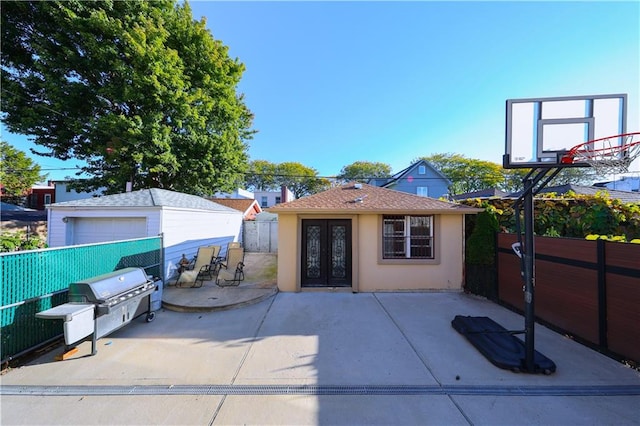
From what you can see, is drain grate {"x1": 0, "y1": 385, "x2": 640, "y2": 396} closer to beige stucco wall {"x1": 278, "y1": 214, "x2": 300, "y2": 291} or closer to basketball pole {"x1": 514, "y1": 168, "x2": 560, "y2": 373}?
basketball pole {"x1": 514, "y1": 168, "x2": 560, "y2": 373}

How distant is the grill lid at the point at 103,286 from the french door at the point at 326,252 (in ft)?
13.6

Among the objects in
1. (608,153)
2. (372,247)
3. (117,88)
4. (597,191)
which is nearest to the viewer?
(608,153)

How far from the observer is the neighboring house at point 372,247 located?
7160 millimetres

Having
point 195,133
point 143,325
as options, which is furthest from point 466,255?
point 195,133

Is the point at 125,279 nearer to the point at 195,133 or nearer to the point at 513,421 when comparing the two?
the point at 513,421

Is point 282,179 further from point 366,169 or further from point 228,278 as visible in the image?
point 228,278

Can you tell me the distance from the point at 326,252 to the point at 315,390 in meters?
4.50

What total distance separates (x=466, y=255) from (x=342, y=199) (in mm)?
3989

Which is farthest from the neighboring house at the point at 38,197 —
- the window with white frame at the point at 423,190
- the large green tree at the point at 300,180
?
the window with white frame at the point at 423,190

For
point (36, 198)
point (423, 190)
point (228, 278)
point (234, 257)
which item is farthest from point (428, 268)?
point (36, 198)

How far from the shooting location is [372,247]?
7.28m

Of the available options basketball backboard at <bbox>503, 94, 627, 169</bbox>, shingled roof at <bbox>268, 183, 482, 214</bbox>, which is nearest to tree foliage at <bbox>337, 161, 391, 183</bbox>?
shingled roof at <bbox>268, 183, 482, 214</bbox>

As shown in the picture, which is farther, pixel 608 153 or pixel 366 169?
pixel 366 169

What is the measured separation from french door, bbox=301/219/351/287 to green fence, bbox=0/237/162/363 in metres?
4.60
